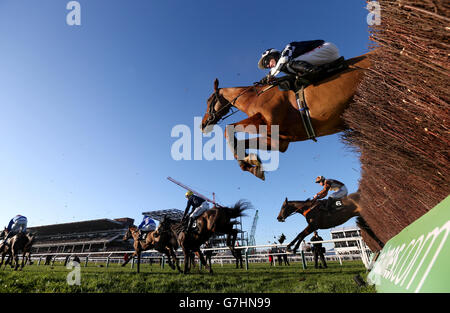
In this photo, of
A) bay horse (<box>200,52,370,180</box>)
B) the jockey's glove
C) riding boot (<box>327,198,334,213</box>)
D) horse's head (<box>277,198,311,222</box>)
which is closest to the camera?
bay horse (<box>200,52,370,180</box>)

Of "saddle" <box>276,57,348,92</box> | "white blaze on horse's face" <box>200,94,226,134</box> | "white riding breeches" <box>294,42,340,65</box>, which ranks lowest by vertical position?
"saddle" <box>276,57,348,92</box>

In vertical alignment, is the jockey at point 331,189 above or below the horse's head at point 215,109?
below

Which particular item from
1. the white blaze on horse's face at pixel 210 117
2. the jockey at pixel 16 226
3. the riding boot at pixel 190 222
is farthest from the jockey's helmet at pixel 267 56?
the jockey at pixel 16 226

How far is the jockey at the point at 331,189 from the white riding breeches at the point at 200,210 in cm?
403

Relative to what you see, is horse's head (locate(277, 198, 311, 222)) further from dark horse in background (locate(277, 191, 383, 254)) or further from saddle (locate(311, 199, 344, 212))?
saddle (locate(311, 199, 344, 212))

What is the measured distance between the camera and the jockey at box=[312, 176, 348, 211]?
7871 millimetres

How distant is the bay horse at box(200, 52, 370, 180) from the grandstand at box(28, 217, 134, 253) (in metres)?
39.9

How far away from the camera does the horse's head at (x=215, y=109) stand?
199 inches

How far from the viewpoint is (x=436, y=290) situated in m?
0.93

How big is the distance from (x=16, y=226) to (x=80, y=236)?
36899 mm

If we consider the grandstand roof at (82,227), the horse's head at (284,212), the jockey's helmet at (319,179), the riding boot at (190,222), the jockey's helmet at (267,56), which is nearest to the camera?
the jockey's helmet at (267,56)

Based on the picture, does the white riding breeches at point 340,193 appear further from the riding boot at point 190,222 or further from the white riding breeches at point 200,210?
the riding boot at point 190,222

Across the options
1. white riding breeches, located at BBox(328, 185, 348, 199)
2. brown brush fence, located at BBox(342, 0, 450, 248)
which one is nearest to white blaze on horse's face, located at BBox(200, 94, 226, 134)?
brown brush fence, located at BBox(342, 0, 450, 248)
